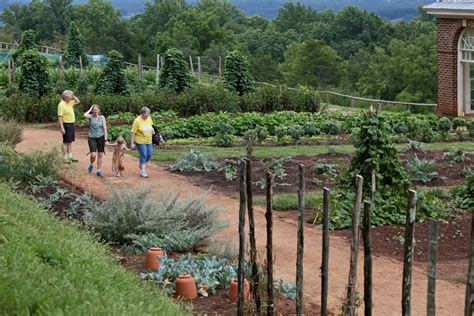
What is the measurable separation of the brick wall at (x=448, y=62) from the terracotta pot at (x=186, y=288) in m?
22.7

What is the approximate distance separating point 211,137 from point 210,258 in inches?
566

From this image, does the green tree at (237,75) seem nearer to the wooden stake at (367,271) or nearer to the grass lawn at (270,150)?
the grass lawn at (270,150)

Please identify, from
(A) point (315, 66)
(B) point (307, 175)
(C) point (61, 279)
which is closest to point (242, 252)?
(C) point (61, 279)

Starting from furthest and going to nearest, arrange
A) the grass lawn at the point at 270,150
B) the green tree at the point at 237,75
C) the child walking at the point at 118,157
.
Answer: the green tree at the point at 237,75 < the grass lawn at the point at 270,150 < the child walking at the point at 118,157

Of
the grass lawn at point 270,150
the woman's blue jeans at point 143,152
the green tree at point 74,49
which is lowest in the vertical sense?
the grass lawn at point 270,150

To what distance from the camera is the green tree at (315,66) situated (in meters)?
75.6

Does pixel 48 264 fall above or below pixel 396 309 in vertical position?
above

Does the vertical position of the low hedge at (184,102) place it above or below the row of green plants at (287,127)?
above

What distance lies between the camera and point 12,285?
291 inches

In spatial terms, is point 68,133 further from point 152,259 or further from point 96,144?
point 152,259

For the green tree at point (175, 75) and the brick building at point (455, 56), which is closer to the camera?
the brick building at point (455, 56)

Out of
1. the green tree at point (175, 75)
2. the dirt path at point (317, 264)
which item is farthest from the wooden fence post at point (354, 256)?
the green tree at point (175, 75)

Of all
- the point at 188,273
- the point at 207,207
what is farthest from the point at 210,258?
the point at 207,207

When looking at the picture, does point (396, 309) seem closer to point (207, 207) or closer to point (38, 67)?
point (207, 207)
